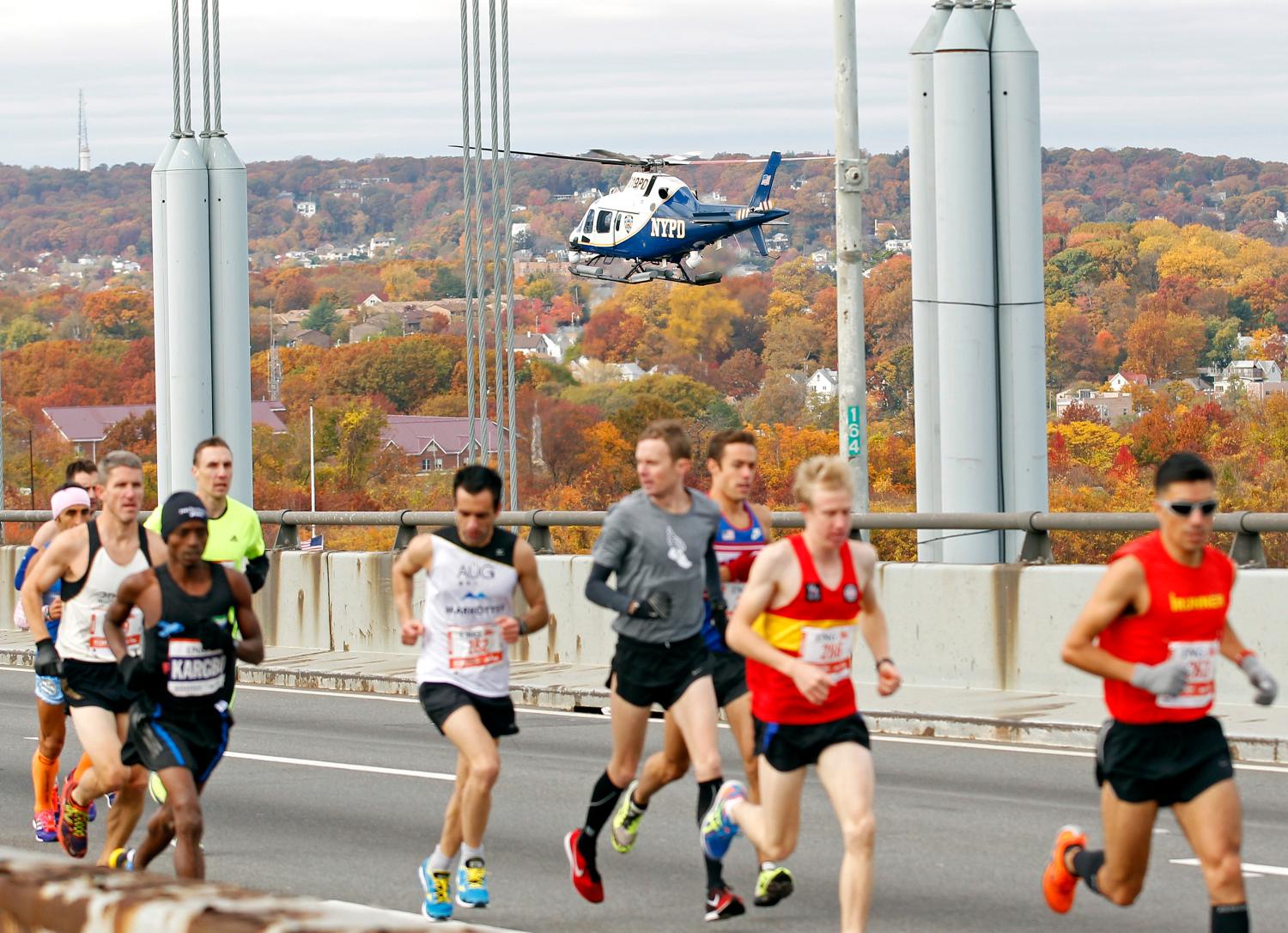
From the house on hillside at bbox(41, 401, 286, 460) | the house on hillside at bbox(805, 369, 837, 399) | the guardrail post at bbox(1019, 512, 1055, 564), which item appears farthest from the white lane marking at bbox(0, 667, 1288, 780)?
the house on hillside at bbox(805, 369, 837, 399)

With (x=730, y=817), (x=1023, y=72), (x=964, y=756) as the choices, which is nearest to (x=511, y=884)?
(x=730, y=817)

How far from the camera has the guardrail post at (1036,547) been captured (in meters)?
14.4

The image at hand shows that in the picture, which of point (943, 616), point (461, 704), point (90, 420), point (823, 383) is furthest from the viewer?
point (823, 383)

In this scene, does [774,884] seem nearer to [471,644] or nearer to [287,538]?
[471,644]

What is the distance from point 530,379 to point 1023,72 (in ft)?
293

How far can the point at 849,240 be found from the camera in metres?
19.9

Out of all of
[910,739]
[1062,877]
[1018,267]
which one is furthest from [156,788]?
[1018,267]

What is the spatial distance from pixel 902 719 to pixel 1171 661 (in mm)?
7027

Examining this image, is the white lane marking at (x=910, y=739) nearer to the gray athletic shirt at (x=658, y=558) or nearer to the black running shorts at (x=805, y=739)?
the gray athletic shirt at (x=658, y=558)

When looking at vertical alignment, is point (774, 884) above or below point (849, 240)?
below

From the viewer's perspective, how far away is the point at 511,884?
29.9 feet

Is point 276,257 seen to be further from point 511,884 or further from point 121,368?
point 511,884

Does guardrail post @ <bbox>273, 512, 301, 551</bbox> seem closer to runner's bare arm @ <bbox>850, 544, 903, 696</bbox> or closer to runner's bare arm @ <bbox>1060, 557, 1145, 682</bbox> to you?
runner's bare arm @ <bbox>850, 544, 903, 696</bbox>

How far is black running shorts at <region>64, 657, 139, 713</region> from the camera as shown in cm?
917
